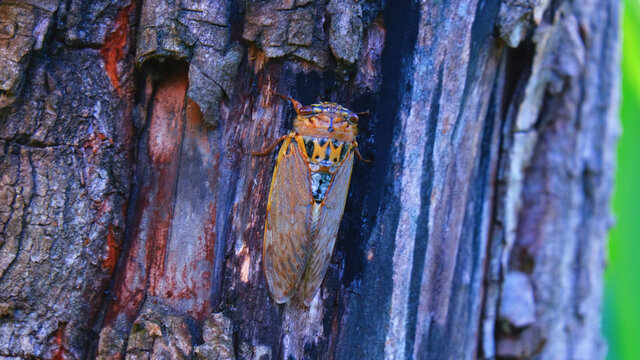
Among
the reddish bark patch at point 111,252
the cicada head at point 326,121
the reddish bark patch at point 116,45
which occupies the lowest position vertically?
the reddish bark patch at point 111,252

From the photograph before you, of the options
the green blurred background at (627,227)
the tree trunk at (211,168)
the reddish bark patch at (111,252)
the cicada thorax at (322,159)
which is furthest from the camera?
the green blurred background at (627,227)

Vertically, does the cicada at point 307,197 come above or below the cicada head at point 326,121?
below

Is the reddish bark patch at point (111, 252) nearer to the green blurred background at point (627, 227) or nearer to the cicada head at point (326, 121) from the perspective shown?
the cicada head at point (326, 121)

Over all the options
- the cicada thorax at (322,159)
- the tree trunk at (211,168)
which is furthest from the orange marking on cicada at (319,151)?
the tree trunk at (211,168)

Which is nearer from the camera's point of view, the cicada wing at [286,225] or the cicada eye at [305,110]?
the cicada wing at [286,225]

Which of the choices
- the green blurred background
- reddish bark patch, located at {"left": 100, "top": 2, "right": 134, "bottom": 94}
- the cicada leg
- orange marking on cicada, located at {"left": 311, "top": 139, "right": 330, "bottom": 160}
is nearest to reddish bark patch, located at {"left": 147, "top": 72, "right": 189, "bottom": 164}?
reddish bark patch, located at {"left": 100, "top": 2, "right": 134, "bottom": 94}

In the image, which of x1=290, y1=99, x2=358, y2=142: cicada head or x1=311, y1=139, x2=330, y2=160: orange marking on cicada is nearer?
x1=290, y1=99, x2=358, y2=142: cicada head

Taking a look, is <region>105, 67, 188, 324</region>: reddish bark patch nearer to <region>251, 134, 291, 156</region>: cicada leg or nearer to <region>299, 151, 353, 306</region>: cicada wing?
<region>251, 134, 291, 156</region>: cicada leg
